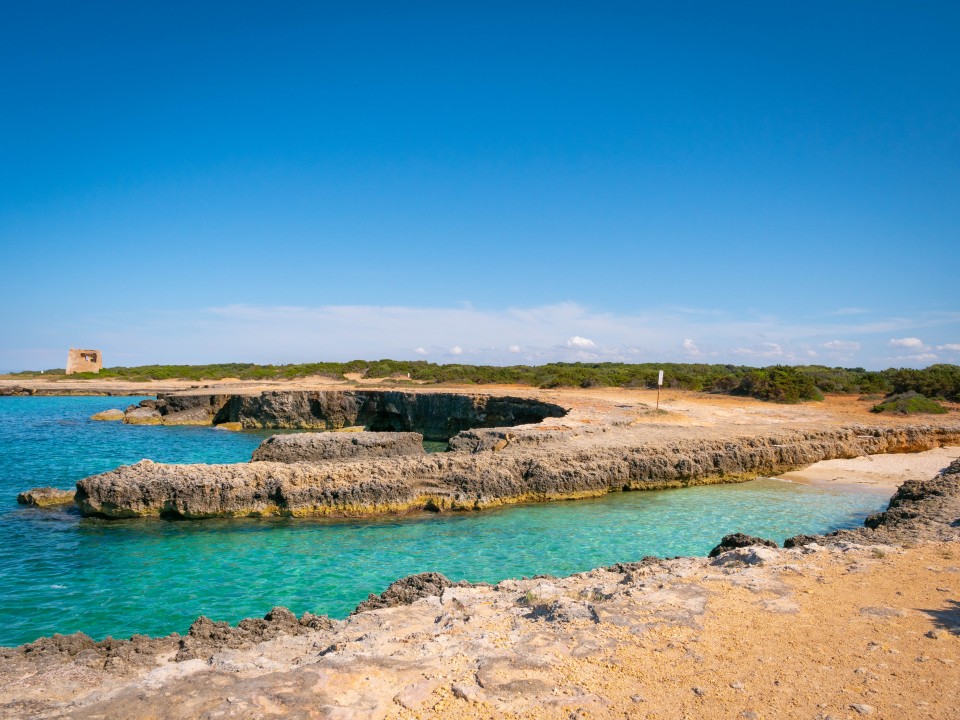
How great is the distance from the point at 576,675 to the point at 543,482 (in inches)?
392

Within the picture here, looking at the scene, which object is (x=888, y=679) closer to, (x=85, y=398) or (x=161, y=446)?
(x=161, y=446)

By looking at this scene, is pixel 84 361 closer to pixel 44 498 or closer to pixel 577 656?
pixel 44 498

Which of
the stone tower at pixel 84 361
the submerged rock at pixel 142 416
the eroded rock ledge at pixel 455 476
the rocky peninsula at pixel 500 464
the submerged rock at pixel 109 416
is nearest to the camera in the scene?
the eroded rock ledge at pixel 455 476

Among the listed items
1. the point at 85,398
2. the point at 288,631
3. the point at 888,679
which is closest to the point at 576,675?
the point at 888,679

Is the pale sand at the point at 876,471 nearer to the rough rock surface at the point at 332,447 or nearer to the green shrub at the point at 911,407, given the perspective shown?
the green shrub at the point at 911,407

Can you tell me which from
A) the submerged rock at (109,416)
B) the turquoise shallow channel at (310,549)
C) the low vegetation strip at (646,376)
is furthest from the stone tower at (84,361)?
the turquoise shallow channel at (310,549)

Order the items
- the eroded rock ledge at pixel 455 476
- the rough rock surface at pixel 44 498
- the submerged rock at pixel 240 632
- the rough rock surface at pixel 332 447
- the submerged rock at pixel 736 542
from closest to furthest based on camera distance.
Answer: the submerged rock at pixel 240 632 < the submerged rock at pixel 736 542 < the eroded rock ledge at pixel 455 476 < the rough rock surface at pixel 44 498 < the rough rock surface at pixel 332 447

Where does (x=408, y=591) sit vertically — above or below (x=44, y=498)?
above

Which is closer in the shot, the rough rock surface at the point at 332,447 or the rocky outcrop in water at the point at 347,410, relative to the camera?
the rough rock surface at the point at 332,447

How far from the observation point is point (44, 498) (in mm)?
13477

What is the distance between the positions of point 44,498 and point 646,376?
3995 cm

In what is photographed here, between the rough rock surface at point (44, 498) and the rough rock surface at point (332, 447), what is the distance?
14.8 ft

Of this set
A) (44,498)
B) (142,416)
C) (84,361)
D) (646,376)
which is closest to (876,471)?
(44,498)

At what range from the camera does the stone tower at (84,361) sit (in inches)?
2733
